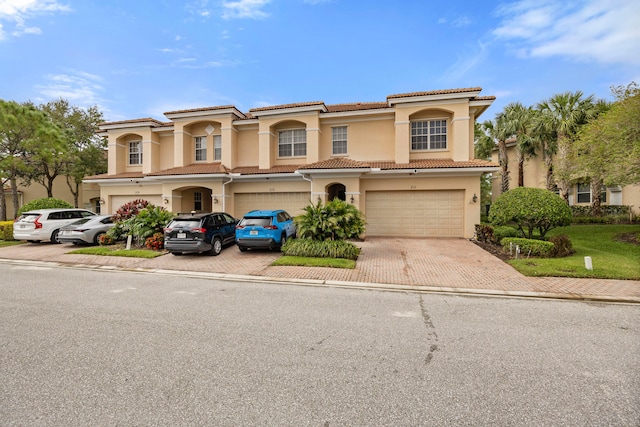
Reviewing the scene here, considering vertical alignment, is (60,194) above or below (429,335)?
above

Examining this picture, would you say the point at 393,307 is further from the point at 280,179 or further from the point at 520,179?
the point at 520,179

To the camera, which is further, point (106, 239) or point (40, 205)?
point (40, 205)

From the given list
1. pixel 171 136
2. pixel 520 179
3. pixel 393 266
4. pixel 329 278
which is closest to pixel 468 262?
pixel 393 266

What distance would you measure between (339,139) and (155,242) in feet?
38.2

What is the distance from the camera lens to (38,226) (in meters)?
14.2

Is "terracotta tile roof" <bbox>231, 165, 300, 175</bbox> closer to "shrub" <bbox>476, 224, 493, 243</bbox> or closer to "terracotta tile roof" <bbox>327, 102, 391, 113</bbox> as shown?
"terracotta tile roof" <bbox>327, 102, 391, 113</bbox>

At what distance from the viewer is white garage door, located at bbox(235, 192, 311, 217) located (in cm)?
1795

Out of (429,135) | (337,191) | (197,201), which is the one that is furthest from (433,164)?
(197,201)

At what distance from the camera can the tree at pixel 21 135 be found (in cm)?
1734

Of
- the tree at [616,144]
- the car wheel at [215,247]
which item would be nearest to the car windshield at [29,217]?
the car wheel at [215,247]

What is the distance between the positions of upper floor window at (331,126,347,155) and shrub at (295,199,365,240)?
787cm

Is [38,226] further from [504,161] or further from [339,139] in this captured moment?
[504,161]

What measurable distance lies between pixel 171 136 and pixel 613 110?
2437cm

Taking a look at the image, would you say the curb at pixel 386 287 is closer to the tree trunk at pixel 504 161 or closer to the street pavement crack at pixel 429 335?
the street pavement crack at pixel 429 335
